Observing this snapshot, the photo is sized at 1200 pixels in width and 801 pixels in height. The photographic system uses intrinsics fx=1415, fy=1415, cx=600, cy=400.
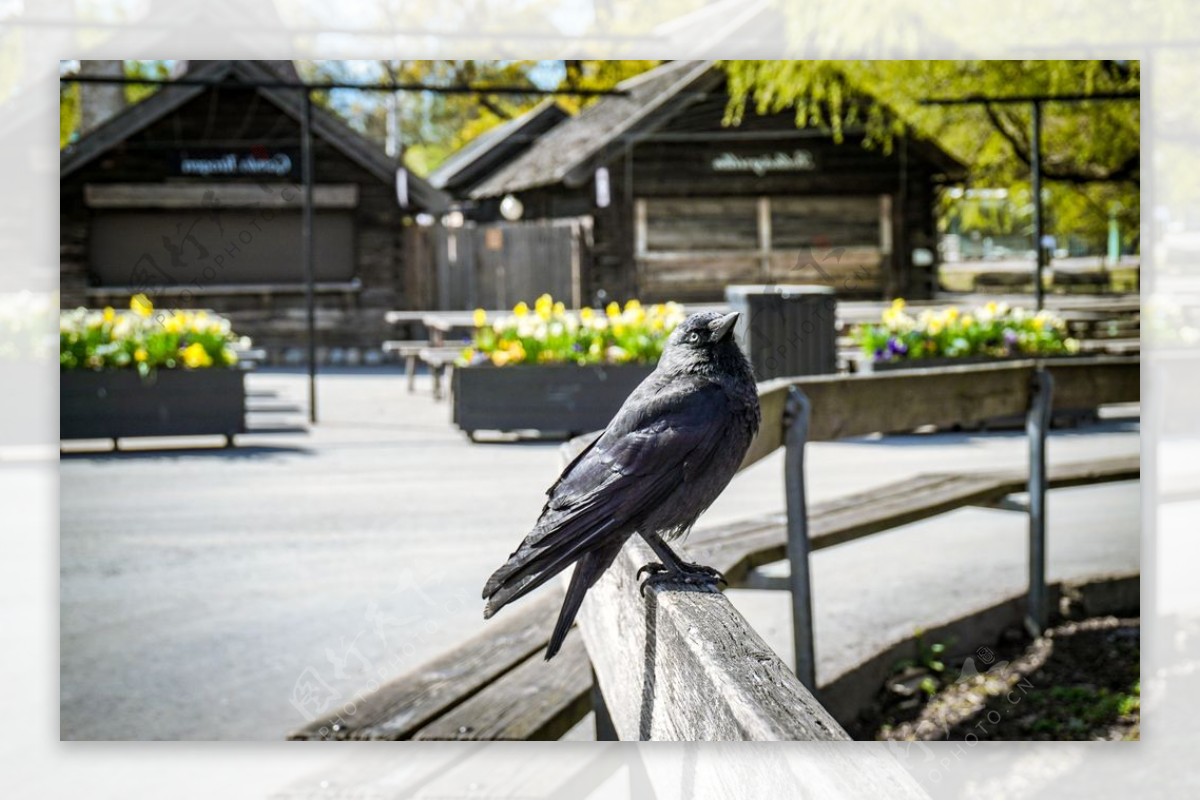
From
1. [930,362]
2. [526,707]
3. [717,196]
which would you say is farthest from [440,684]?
[930,362]

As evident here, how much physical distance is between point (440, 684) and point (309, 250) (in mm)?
1300

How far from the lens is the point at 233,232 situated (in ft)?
10.3

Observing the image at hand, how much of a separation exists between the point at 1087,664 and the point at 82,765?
236 cm

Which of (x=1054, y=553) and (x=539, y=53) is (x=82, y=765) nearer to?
(x=539, y=53)

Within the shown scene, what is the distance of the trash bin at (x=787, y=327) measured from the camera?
10.6 feet

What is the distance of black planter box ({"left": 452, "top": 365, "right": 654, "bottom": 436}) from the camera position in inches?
112

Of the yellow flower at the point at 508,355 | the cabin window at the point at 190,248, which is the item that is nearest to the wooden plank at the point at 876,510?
the yellow flower at the point at 508,355

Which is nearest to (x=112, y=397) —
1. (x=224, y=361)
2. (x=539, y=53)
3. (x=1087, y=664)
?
(x=224, y=361)

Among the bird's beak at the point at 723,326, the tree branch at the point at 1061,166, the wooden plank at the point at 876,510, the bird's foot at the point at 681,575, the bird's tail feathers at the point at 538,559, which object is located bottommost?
the wooden plank at the point at 876,510

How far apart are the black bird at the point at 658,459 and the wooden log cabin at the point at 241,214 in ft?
6.22

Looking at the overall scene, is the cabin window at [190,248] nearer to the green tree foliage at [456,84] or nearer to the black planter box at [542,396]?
the green tree foliage at [456,84]

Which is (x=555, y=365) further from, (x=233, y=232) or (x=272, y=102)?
(x=272, y=102)

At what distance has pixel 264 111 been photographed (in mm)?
3240

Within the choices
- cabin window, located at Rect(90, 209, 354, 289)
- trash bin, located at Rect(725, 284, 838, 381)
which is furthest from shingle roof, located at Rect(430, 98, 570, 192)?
trash bin, located at Rect(725, 284, 838, 381)
